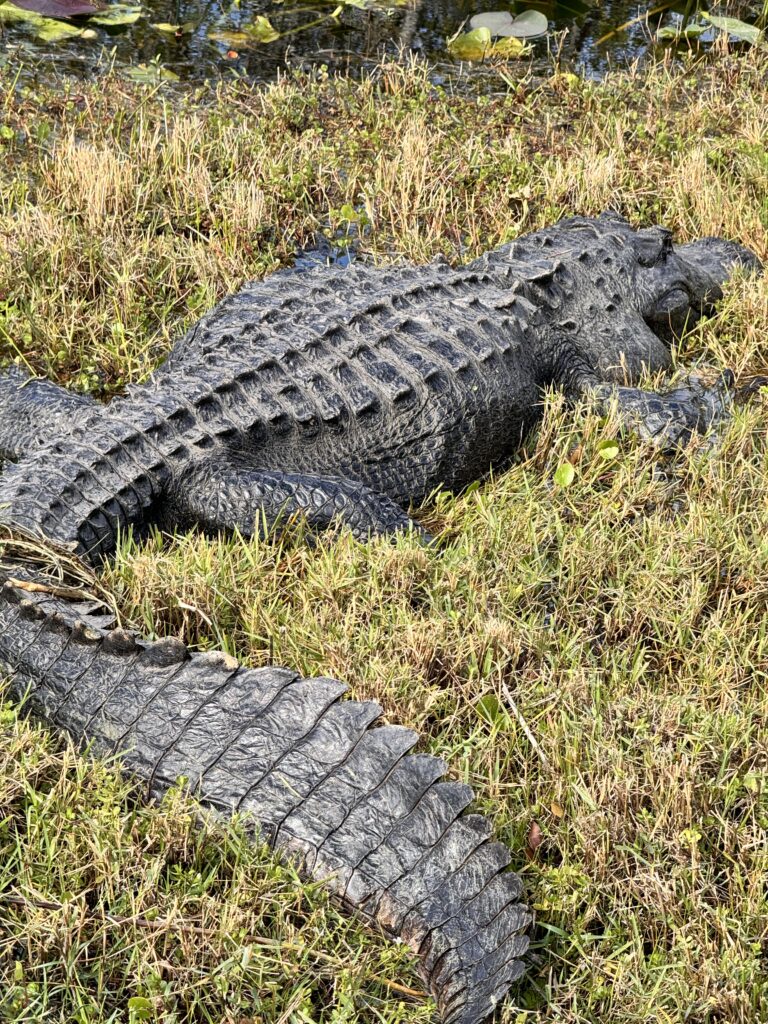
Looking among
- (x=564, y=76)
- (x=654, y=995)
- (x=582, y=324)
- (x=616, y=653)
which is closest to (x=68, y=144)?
(x=582, y=324)

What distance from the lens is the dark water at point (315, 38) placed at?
750 centimetres

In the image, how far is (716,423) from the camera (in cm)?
436

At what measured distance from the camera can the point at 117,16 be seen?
7906mm

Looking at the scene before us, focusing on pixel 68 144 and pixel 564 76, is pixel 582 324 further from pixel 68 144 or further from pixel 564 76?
pixel 564 76

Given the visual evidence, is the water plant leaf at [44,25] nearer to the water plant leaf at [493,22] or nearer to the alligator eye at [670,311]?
the water plant leaf at [493,22]

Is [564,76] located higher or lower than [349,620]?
higher

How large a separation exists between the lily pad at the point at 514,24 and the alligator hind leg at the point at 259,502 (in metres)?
5.47

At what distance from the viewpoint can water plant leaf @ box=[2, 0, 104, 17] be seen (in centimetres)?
759

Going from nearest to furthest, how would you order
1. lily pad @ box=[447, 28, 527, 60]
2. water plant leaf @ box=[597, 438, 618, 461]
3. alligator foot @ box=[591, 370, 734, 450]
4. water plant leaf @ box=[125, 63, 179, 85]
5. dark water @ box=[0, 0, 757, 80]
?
water plant leaf @ box=[597, 438, 618, 461] → alligator foot @ box=[591, 370, 734, 450] → water plant leaf @ box=[125, 63, 179, 85] → dark water @ box=[0, 0, 757, 80] → lily pad @ box=[447, 28, 527, 60]

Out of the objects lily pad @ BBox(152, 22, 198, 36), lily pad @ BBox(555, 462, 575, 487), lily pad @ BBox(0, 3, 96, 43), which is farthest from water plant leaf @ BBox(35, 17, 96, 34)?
lily pad @ BBox(555, 462, 575, 487)

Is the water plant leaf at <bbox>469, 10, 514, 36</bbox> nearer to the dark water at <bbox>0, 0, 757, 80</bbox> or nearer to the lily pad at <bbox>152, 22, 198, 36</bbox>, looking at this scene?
the dark water at <bbox>0, 0, 757, 80</bbox>

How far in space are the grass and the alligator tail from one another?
0.26 ft

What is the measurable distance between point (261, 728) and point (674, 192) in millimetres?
4208

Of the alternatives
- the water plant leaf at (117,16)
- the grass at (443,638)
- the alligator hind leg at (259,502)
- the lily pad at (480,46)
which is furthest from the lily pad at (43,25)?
the alligator hind leg at (259,502)
